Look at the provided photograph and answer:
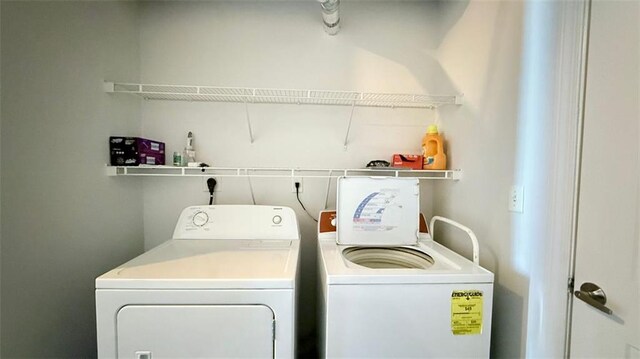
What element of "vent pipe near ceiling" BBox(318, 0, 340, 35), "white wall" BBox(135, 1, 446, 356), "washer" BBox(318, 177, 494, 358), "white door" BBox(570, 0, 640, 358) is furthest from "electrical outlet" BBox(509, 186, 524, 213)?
"vent pipe near ceiling" BBox(318, 0, 340, 35)

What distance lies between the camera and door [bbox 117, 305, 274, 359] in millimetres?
1012

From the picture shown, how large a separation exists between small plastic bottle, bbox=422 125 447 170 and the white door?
0.85 metres

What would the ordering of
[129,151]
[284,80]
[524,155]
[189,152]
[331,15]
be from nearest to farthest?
[524,155]
[129,151]
[331,15]
[189,152]
[284,80]

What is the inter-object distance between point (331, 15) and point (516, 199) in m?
1.59

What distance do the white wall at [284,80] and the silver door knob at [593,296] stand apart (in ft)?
4.31

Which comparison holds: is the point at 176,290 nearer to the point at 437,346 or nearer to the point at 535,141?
the point at 437,346

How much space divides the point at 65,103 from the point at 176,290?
113 cm

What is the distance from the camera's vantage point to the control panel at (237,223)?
Result: 5.51 ft

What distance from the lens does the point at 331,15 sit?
5.70ft

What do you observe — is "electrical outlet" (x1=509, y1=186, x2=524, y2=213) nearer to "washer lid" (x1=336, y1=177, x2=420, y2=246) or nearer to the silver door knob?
the silver door knob

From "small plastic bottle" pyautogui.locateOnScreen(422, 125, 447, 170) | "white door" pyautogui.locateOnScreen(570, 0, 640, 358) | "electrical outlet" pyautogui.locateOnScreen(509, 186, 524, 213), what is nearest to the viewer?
"white door" pyautogui.locateOnScreen(570, 0, 640, 358)

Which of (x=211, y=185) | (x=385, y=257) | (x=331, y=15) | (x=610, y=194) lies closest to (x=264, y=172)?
(x=211, y=185)

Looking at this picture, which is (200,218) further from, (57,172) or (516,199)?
(516,199)

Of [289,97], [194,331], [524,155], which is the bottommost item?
[194,331]
